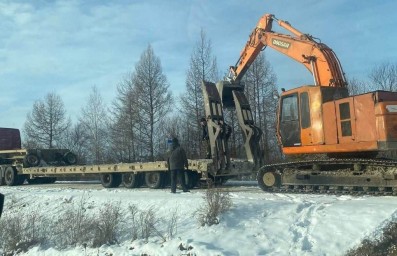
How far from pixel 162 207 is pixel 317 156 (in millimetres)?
5081

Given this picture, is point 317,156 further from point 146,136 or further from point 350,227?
point 146,136

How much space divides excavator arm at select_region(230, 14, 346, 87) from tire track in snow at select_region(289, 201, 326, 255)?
18.7ft

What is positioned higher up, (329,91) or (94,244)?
(329,91)

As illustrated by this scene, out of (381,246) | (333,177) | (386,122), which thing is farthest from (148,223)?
(386,122)

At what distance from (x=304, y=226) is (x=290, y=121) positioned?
5975 millimetres

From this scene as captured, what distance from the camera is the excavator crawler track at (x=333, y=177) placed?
12289 millimetres

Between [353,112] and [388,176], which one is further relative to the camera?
[353,112]

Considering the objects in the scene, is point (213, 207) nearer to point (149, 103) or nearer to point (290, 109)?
point (290, 109)

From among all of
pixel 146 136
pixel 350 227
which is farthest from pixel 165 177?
pixel 146 136

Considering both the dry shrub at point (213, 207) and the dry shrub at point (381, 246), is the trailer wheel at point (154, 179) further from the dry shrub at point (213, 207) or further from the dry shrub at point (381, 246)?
the dry shrub at point (381, 246)

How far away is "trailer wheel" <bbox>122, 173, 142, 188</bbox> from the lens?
18578 mm

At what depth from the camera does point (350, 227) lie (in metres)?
8.83

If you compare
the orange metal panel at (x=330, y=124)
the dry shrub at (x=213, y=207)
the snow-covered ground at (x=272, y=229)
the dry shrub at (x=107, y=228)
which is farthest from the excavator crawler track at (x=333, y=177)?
the dry shrub at (x=107, y=228)

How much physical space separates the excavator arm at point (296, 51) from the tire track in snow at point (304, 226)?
18.7 feet
